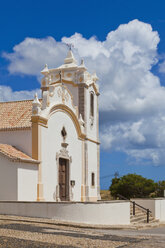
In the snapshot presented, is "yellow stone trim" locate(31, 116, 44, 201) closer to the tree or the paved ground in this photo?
the paved ground

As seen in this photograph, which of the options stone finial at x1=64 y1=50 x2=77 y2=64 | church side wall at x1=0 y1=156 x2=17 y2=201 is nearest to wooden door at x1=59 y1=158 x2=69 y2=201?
church side wall at x1=0 y1=156 x2=17 y2=201

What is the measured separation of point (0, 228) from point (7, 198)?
7004 millimetres

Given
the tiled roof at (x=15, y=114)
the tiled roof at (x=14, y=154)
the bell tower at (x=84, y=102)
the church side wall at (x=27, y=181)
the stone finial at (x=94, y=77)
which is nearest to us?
the tiled roof at (x=14, y=154)

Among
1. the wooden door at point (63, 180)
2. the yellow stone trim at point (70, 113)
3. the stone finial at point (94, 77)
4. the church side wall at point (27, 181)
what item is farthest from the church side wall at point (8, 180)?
the stone finial at point (94, 77)

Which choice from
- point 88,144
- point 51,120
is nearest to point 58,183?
point 51,120

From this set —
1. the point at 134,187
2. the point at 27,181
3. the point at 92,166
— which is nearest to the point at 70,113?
the point at 92,166

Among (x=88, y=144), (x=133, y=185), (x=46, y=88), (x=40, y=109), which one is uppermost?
(x=46, y=88)

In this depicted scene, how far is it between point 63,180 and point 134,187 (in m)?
21.9

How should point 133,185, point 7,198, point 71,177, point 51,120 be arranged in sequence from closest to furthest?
point 7,198 < point 51,120 < point 71,177 < point 133,185

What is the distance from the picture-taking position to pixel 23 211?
58.0ft

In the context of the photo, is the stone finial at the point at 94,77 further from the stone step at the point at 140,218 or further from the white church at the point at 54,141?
the stone step at the point at 140,218

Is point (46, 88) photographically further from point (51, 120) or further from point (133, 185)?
point (133, 185)

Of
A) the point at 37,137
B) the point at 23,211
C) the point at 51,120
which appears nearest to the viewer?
the point at 23,211

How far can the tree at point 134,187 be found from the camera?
45938 millimetres
